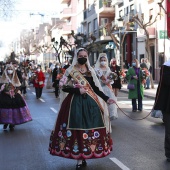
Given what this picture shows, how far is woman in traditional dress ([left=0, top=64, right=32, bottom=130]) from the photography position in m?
12.4

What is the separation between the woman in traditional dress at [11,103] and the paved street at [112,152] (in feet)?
0.91

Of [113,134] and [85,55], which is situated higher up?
[85,55]

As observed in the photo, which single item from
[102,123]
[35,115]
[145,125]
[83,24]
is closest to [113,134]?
[145,125]

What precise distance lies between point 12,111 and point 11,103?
21 cm

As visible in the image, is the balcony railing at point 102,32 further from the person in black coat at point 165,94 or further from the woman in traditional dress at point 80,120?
the woman in traditional dress at point 80,120

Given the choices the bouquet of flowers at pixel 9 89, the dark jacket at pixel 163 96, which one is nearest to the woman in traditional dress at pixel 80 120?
the dark jacket at pixel 163 96

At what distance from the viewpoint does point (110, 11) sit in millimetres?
51625

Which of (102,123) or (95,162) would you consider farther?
(95,162)

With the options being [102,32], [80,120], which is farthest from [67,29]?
[80,120]

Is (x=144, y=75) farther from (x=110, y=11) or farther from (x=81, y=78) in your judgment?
(x=110, y=11)

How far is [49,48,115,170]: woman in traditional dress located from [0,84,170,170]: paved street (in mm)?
487

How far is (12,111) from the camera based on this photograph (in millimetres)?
12461

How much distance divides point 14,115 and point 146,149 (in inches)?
173

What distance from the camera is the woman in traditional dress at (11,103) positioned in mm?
12352
